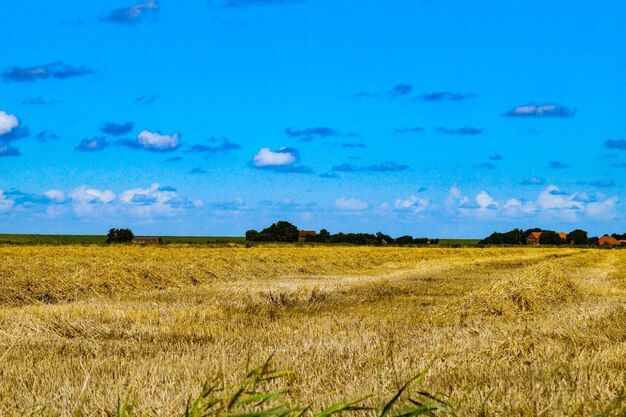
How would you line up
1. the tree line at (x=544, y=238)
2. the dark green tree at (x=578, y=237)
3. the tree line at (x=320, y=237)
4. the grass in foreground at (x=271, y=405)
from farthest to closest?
the dark green tree at (x=578, y=237) < the tree line at (x=544, y=238) < the tree line at (x=320, y=237) < the grass in foreground at (x=271, y=405)

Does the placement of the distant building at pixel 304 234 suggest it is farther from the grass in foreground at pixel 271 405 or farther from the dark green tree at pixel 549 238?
the grass in foreground at pixel 271 405

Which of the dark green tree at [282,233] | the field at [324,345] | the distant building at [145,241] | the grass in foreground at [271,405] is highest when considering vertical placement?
the dark green tree at [282,233]

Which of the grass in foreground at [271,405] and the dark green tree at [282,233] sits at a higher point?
the dark green tree at [282,233]

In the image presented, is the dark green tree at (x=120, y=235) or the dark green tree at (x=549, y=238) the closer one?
the dark green tree at (x=120, y=235)

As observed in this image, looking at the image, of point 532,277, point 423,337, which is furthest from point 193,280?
point 423,337

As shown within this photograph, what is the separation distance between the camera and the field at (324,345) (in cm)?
420

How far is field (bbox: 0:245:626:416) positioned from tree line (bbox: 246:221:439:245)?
5976cm

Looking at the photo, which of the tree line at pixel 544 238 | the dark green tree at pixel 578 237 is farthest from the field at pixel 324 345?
the dark green tree at pixel 578 237

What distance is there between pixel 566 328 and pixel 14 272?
12401 millimetres

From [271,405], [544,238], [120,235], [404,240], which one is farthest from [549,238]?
[271,405]

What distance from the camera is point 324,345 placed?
6.66 m

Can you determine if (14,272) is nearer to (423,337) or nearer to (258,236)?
(423,337)

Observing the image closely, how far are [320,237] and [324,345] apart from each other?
7137cm

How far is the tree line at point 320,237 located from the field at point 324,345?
59.8 m
